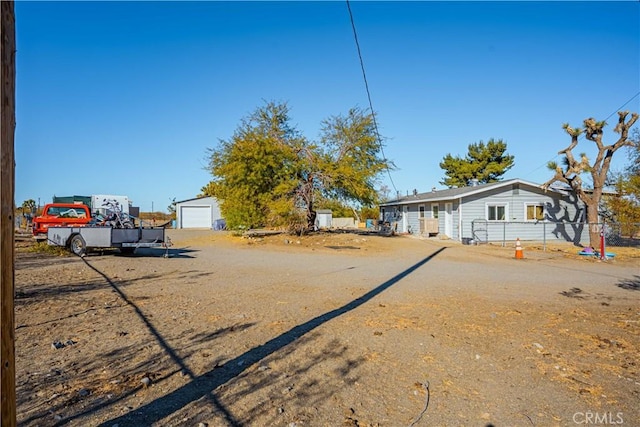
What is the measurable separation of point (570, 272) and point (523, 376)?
10209 millimetres

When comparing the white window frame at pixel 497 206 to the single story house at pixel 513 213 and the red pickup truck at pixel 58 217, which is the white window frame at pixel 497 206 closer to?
the single story house at pixel 513 213

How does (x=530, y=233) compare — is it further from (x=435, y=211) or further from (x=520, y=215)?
(x=435, y=211)

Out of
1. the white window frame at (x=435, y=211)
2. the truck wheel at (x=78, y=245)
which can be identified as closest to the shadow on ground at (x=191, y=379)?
the truck wheel at (x=78, y=245)

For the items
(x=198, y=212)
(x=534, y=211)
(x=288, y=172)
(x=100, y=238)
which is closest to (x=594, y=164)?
(x=534, y=211)

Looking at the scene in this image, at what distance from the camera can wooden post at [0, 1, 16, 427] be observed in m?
2.07

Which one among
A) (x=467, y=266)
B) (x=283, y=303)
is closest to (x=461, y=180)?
(x=467, y=266)

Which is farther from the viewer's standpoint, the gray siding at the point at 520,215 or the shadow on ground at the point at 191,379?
the gray siding at the point at 520,215

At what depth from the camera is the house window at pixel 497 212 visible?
1034 inches

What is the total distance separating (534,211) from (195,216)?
36500 mm

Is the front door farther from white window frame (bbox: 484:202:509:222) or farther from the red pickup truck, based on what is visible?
the red pickup truck

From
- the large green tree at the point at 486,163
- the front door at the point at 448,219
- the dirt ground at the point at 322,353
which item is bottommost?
the dirt ground at the point at 322,353

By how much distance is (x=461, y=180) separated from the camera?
176 feet

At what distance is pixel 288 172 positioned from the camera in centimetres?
2473

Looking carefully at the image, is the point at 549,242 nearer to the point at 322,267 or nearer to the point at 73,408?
the point at 322,267
